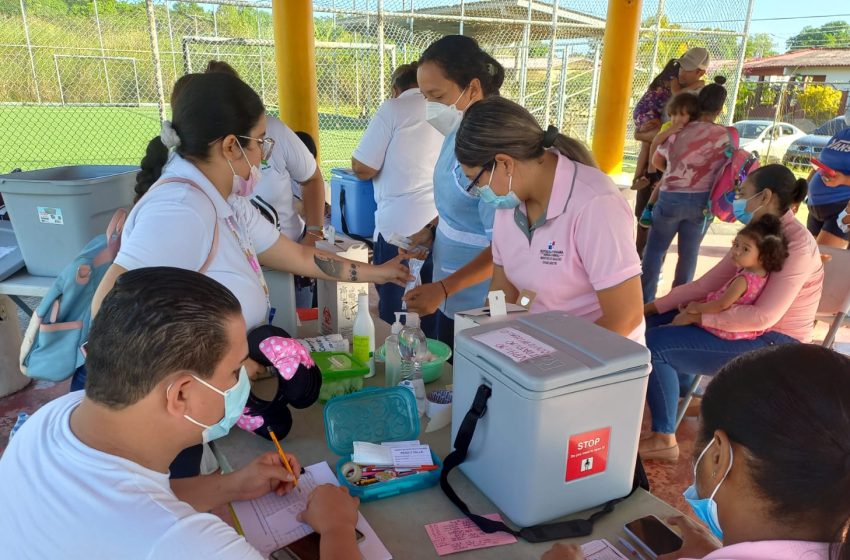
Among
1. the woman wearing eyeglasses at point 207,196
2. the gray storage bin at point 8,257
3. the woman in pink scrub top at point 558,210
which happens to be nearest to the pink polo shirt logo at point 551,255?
the woman in pink scrub top at point 558,210

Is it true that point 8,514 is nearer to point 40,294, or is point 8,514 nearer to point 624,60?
point 40,294

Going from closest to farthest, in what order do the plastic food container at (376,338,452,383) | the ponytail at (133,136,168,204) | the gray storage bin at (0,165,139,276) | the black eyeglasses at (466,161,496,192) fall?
the black eyeglasses at (466,161,496,192), the plastic food container at (376,338,452,383), the ponytail at (133,136,168,204), the gray storage bin at (0,165,139,276)

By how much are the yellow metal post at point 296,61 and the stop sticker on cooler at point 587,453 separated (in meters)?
5.18

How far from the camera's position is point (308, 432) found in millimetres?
1576

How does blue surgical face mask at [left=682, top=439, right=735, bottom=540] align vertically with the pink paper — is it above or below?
above

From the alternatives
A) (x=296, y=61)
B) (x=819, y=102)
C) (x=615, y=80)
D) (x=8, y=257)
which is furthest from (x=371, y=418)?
(x=819, y=102)

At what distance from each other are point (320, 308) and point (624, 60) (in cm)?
566

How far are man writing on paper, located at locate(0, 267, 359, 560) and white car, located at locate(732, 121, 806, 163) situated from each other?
1294cm

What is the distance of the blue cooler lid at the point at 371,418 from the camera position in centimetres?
149

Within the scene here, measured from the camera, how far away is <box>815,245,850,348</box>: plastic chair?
304cm

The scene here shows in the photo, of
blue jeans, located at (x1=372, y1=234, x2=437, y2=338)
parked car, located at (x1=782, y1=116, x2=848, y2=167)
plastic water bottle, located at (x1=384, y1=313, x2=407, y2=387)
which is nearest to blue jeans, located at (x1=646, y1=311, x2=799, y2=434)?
blue jeans, located at (x1=372, y1=234, x2=437, y2=338)

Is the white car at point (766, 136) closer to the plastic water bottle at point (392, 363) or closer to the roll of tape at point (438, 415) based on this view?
the plastic water bottle at point (392, 363)

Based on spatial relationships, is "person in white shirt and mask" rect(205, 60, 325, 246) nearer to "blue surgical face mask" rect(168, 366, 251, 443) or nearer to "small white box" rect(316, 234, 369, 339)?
"small white box" rect(316, 234, 369, 339)

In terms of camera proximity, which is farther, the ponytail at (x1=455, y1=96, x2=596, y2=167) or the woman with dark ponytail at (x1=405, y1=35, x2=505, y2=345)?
the woman with dark ponytail at (x1=405, y1=35, x2=505, y2=345)
